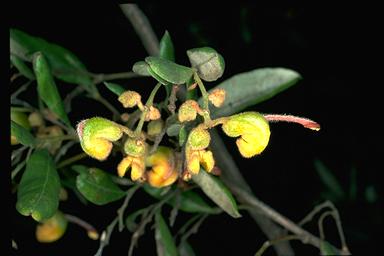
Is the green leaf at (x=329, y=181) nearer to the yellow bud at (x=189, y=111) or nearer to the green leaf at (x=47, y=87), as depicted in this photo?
the green leaf at (x=47, y=87)

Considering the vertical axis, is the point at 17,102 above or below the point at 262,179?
above

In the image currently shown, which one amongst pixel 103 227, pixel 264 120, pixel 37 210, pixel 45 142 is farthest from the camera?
pixel 103 227

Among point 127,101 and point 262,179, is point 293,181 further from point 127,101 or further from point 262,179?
point 127,101

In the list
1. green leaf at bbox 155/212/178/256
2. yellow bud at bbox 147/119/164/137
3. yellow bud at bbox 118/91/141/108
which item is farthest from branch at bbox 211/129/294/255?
yellow bud at bbox 118/91/141/108

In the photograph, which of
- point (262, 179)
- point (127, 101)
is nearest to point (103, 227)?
point (262, 179)

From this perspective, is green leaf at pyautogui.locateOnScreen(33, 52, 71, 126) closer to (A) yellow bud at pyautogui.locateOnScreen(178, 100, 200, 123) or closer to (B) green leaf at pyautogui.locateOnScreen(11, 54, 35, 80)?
(B) green leaf at pyautogui.locateOnScreen(11, 54, 35, 80)

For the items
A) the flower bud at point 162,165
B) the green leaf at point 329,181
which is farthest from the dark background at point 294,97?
the flower bud at point 162,165

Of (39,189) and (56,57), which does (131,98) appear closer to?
(39,189)
